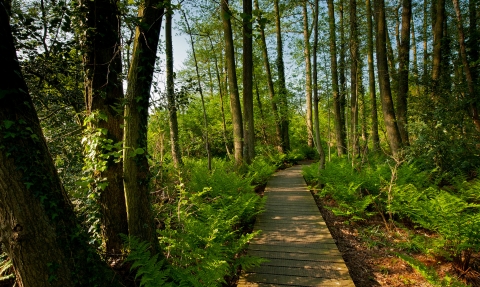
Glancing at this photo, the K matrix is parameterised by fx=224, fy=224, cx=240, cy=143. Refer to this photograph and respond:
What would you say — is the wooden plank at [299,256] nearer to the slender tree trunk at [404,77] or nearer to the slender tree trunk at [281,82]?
the slender tree trunk at [404,77]

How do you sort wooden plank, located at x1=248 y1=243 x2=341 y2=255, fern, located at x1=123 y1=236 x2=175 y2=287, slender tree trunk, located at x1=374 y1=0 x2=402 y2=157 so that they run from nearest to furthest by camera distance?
1. fern, located at x1=123 y1=236 x2=175 y2=287
2. wooden plank, located at x1=248 y1=243 x2=341 y2=255
3. slender tree trunk, located at x1=374 y1=0 x2=402 y2=157

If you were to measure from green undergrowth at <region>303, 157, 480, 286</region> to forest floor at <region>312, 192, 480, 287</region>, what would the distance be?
0.09 meters

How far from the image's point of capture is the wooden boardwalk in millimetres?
2791

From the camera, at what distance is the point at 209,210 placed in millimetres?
3717

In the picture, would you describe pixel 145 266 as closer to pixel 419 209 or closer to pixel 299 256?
pixel 299 256

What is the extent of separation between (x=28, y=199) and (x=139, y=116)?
3.72ft

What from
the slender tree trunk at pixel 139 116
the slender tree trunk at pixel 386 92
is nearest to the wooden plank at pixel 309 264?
the slender tree trunk at pixel 139 116

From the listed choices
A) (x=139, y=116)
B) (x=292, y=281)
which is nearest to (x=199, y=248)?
(x=292, y=281)

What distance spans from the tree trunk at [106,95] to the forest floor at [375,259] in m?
3.18

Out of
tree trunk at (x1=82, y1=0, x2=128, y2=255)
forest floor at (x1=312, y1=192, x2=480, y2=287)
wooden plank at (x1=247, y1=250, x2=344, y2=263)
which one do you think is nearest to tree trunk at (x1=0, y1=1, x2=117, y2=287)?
tree trunk at (x1=82, y1=0, x2=128, y2=255)

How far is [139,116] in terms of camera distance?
2404 mm

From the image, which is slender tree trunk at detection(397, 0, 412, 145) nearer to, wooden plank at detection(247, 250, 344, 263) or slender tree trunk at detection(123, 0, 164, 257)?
wooden plank at detection(247, 250, 344, 263)

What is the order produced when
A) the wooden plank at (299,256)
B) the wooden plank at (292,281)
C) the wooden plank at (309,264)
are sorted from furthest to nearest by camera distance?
the wooden plank at (299,256) < the wooden plank at (309,264) < the wooden plank at (292,281)

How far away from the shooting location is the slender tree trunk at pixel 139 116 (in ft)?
7.65
